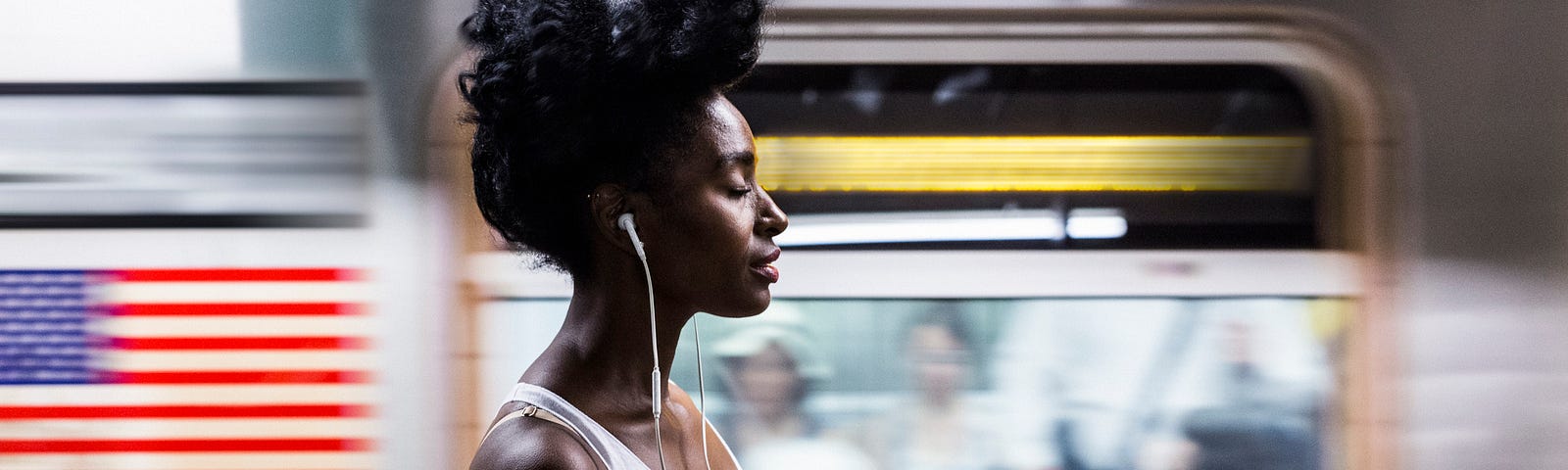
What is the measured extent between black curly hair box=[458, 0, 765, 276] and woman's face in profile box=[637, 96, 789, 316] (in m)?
0.02

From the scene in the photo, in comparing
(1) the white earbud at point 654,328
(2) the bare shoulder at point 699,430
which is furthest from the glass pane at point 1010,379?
(1) the white earbud at point 654,328

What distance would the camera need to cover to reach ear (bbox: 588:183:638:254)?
40.9 inches

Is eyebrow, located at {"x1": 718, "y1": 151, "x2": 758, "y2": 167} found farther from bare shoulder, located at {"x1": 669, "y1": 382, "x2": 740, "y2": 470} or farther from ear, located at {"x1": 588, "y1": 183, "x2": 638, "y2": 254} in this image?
bare shoulder, located at {"x1": 669, "y1": 382, "x2": 740, "y2": 470}

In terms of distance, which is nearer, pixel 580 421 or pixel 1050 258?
pixel 580 421

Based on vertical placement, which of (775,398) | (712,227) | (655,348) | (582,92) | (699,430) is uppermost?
(582,92)

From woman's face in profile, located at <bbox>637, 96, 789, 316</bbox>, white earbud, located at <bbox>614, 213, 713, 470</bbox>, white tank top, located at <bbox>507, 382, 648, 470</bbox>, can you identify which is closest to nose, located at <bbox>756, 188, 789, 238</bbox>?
woman's face in profile, located at <bbox>637, 96, 789, 316</bbox>

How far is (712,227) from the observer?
3.46 feet

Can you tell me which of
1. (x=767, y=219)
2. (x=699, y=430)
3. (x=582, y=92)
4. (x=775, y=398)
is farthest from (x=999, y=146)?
(x=582, y=92)

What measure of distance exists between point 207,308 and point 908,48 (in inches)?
60.4

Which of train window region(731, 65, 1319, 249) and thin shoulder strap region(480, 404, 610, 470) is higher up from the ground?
train window region(731, 65, 1319, 249)

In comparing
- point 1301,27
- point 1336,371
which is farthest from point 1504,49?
point 1336,371

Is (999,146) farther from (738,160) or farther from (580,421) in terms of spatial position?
(580,421)

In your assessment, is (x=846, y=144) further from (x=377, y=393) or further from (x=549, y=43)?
(x=549, y=43)

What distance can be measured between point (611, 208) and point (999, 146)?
181 cm
